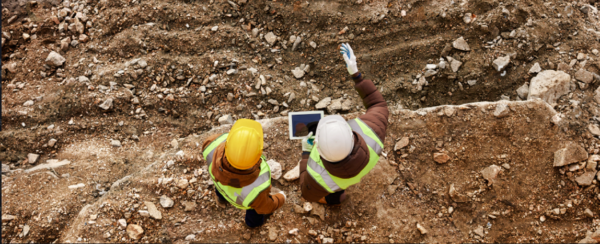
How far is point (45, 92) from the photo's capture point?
436cm

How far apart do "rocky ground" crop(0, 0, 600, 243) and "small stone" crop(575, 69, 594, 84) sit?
0.02 metres

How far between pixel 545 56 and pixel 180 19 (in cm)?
525

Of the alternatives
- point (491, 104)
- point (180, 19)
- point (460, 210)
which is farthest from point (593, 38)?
point (180, 19)

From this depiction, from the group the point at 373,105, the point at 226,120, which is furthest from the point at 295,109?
the point at 373,105

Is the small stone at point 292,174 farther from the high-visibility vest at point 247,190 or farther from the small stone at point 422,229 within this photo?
the small stone at point 422,229

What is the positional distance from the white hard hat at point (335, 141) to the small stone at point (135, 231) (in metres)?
2.21

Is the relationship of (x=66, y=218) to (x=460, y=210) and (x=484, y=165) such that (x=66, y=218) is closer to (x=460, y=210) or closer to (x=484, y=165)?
(x=460, y=210)

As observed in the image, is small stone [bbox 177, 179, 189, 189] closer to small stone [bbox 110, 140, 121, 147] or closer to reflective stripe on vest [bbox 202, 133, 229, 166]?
reflective stripe on vest [bbox 202, 133, 229, 166]

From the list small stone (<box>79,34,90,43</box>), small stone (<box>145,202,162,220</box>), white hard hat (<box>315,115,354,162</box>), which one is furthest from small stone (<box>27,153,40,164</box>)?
white hard hat (<box>315,115,354,162</box>)

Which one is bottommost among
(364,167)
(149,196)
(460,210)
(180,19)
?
(460,210)

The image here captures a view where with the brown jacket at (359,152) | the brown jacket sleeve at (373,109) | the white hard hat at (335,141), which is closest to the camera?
the white hard hat at (335,141)

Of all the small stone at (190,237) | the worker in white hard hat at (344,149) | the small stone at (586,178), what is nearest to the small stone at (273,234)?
the worker in white hard hat at (344,149)

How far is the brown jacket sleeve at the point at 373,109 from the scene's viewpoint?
2742 millimetres

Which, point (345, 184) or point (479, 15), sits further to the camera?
point (479, 15)
